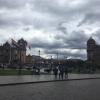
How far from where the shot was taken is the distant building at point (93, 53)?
166575 mm

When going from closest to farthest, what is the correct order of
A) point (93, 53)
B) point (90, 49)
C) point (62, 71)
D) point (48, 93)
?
point (48, 93) < point (62, 71) < point (93, 53) < point (90, 49)

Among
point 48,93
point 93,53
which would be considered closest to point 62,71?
point 48,93

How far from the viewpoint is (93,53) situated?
574ft

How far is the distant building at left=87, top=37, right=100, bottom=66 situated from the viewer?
167 metres

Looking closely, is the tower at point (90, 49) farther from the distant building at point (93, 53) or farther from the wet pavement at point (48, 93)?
the wet pavement at point (48, 93)

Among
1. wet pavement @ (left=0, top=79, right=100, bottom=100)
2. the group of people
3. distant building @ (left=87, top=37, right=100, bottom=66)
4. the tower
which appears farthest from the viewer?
the tower

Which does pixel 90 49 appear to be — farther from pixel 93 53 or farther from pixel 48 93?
pixel 48 93

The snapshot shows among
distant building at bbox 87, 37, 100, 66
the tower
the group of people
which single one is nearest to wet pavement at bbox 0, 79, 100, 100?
the group of people

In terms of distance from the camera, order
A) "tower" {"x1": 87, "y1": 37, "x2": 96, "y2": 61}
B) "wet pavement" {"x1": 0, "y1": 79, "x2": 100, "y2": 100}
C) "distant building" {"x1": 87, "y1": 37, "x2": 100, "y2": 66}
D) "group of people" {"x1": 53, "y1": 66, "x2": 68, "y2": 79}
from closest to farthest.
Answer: "wet pavement" {"x1": 0, "y1": 79, "x2": 100, "y2": 100}
"group of people" {"x1": 53, "y1": 66, "x2": 68, "y2": 79}
"distant building" {"x1": 87, "y1": 37, "x2": 100, "y2": 66}
"tower" {"x1": 87, "y1": 37, "x2": 96, "y2": 61}

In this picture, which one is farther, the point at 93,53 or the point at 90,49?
the point at 90,49

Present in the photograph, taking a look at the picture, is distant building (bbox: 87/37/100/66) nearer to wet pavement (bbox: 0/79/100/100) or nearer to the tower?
the tower

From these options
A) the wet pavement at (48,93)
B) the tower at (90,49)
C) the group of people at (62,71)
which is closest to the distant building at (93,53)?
the tower at (90,49)

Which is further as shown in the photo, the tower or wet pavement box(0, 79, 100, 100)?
the tower

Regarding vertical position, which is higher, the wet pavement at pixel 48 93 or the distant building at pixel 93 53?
the distant building at pixel 93 53
